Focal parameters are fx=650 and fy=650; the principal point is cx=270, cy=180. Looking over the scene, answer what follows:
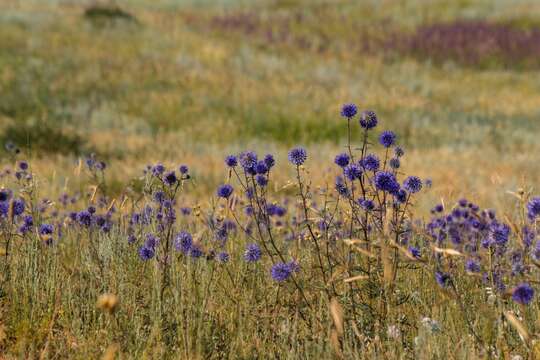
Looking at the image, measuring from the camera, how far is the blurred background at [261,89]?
36.8 feet

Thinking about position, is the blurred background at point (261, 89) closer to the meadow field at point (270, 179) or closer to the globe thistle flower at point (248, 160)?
the meadow field at point (270, 179)

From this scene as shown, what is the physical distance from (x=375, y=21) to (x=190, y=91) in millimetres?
15920

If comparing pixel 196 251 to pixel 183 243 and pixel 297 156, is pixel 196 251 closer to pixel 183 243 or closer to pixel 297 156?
pixel 183 243

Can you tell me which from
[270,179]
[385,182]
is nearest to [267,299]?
[385,182]

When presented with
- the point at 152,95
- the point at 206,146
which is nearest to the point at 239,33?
the point at 152,95

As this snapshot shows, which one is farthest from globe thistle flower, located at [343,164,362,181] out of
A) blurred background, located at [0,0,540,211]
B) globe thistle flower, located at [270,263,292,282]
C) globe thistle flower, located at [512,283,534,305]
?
blurred background, located at [0,0,540,211]

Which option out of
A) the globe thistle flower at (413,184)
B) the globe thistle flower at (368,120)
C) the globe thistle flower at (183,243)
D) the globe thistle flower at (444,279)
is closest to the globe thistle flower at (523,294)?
the globe thistle flower at (444,279)

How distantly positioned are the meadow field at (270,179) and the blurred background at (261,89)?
3.5 inches

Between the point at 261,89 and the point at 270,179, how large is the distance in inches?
322

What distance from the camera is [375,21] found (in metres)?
29.6

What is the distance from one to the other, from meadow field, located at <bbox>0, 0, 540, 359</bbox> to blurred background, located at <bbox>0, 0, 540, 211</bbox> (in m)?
0.09

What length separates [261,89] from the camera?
16828 mm

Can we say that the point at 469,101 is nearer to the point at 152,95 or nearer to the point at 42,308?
Result: the point at 152,95

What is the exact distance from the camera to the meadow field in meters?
2.65
